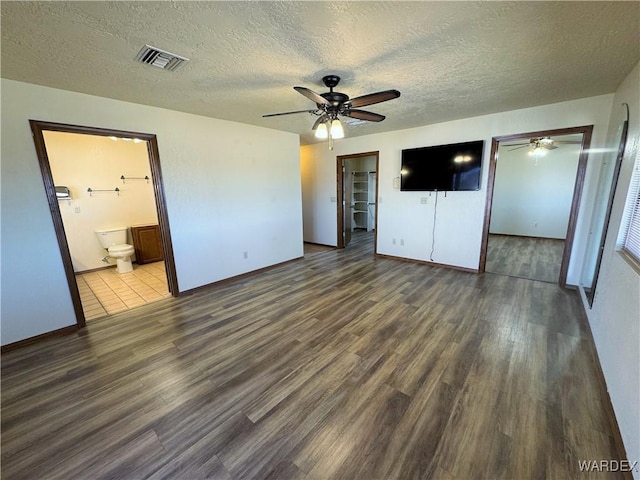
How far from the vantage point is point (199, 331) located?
2.73 meters

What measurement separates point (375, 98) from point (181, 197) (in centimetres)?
281

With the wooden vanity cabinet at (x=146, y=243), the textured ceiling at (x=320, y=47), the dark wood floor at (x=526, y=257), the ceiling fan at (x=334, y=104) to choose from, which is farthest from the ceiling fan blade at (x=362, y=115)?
the wooden vanity cabinet at (x=146, y=243)

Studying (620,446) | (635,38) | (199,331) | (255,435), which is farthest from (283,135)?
(620,446)

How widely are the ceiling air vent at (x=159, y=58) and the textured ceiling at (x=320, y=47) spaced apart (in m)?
0.05

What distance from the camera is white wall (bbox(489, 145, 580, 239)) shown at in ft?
20.0

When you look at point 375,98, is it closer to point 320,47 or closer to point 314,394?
point 320,47

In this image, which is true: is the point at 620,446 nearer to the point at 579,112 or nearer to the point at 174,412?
the point at 174,412

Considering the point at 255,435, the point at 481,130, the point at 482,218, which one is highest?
the point at 481,130

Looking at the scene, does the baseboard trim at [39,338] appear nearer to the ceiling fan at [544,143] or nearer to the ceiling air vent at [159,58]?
the ceiling air vent at [159,58]

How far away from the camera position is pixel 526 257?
504cm

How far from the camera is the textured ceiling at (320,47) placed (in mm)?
1521

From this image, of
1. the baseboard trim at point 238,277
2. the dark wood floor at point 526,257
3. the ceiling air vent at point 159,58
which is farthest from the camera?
the dark wood floor at point 526,257

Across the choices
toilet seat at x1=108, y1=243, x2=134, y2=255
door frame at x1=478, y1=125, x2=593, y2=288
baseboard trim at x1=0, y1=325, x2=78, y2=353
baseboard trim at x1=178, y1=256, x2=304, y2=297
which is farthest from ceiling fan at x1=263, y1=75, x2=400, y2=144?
toilet seat at x1=108, y1=243, x2=134, y2=255

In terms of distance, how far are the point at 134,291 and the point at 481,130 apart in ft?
19.2
